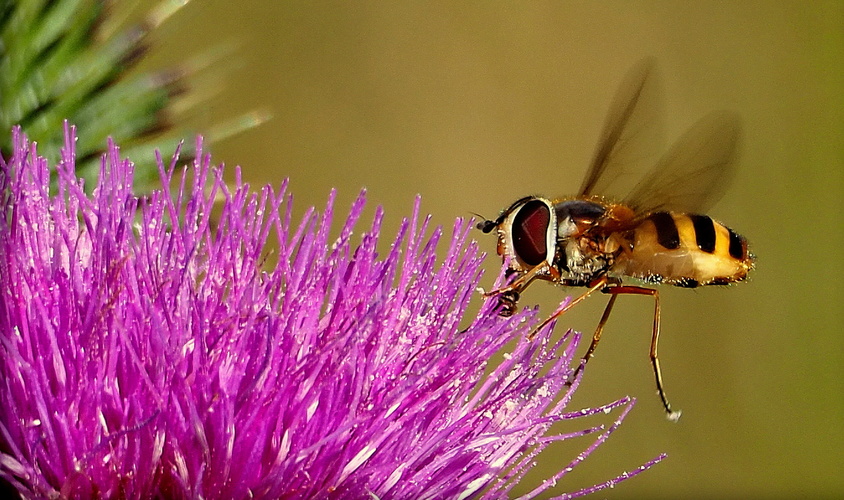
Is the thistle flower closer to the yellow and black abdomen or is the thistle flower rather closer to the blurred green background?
the yellow and black abdomen

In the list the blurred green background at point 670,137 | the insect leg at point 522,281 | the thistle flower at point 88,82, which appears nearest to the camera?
the insect leg at point 522,281

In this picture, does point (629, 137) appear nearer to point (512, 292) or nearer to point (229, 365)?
point (512, 292)

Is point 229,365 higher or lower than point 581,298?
lower

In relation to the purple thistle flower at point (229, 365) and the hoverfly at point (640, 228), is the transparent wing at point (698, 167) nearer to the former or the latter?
the hoverfly at point (640, 228)

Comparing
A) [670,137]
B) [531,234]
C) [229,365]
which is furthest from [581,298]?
[670,137]

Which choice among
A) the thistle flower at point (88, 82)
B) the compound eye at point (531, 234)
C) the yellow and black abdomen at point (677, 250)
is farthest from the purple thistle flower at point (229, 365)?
the thistle flower at point (88, 82)

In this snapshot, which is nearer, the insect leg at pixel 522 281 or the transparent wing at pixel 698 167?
the insect leg at pixel 522 281

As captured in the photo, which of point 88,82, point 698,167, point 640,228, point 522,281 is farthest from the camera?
point 88,82

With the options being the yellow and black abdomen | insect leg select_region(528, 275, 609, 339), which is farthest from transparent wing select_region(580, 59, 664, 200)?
insect leg select_region(528, 275, 609, 339)
